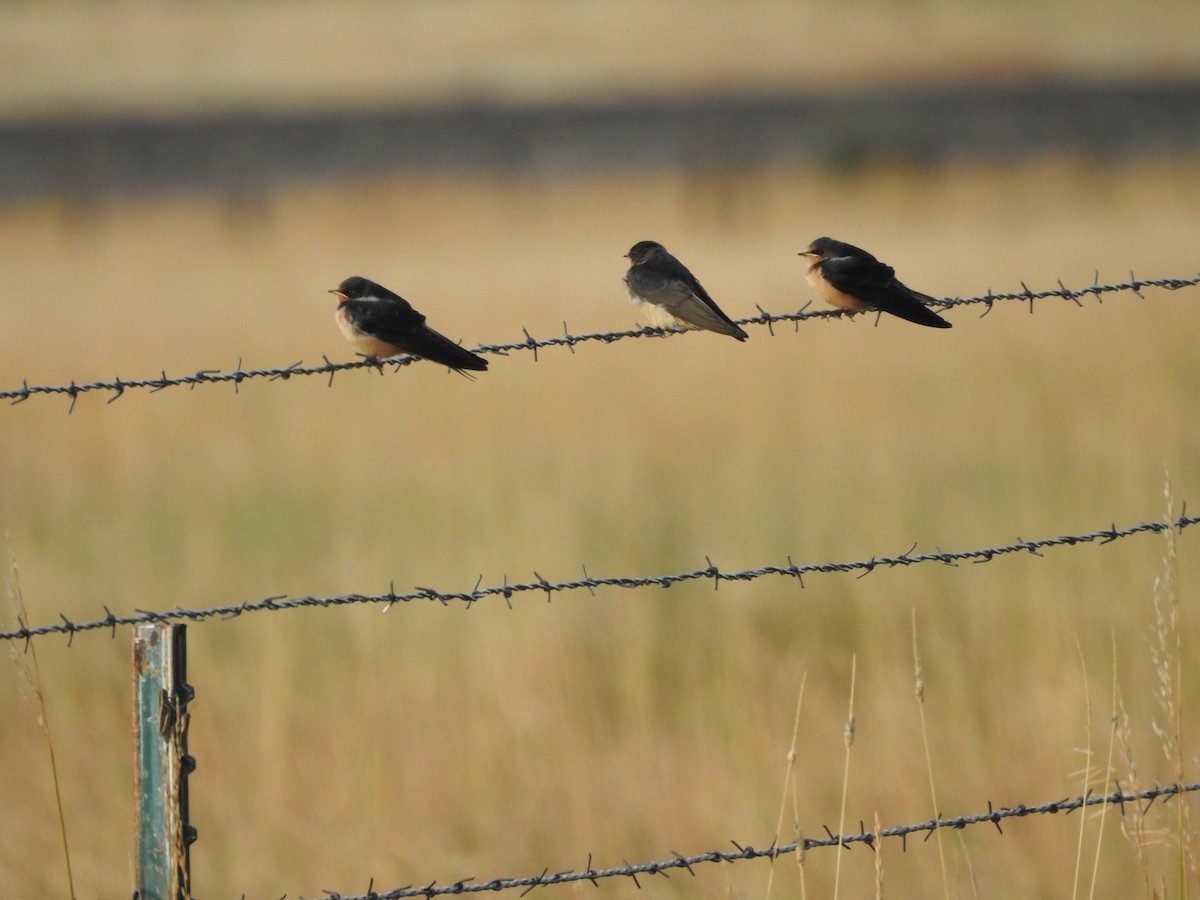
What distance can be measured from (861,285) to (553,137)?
3336 cm

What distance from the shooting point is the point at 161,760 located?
266cm

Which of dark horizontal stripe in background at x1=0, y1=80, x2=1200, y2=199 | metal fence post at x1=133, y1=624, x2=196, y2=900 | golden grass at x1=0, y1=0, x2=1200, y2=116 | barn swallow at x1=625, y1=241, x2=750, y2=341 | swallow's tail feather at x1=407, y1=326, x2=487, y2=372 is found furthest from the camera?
golden grass at x1=0, y1=0, x2=1200, y2=116

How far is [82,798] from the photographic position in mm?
5492

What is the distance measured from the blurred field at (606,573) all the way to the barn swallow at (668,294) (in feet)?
5.49

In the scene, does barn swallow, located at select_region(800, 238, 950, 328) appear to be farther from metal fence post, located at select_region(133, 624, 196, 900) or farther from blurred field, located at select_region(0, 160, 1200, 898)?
metal fence post, located at select_region(133, 624, 196, 900)

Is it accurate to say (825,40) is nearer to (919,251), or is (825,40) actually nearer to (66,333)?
(919,251)

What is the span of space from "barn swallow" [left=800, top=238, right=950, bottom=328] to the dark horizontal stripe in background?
30829 mm

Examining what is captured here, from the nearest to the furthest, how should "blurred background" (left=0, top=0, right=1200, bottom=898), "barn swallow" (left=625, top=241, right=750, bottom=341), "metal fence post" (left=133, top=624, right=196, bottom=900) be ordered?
"metal fence post" (left=133, top=624, right=196, bottom=900)
"blurred background" (left=0, top=0, right=1200, bottom=898)
"barn swallow" (left=625, top=241, right=750, bottom=341)

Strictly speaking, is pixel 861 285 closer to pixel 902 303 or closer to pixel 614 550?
pixel 902 303

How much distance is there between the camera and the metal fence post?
8.68ft

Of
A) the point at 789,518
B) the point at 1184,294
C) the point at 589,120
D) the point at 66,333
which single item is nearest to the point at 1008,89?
the point at 589,120

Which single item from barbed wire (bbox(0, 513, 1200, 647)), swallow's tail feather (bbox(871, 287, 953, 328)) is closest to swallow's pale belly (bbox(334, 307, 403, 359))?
barbed wire (bbox(0, 513, 1200, 647))

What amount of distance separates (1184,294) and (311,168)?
26588mm

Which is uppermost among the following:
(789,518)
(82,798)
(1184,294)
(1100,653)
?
(1184,294)
